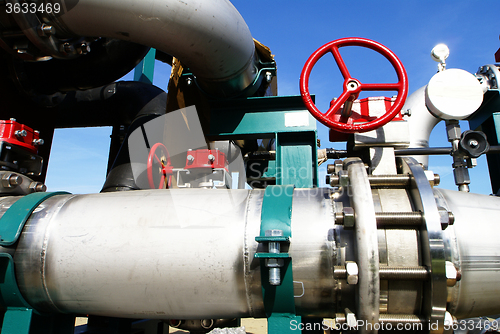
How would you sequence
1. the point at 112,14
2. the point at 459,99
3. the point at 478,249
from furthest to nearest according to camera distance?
the point at 459,99
the point at 112,14
the point at 478,249

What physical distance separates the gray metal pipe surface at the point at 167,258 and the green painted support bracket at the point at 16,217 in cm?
3

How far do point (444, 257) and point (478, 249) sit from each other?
7.7 inches

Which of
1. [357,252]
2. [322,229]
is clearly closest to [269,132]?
[322,229]

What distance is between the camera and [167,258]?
1.04 metres

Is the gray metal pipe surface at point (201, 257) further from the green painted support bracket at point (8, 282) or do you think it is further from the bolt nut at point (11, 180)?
the bolt nut at point (11, 180)

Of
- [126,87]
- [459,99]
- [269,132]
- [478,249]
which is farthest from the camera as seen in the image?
[126,87]

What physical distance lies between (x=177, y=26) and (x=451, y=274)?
4.95 ft

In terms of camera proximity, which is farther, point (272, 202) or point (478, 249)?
point (272, 202)

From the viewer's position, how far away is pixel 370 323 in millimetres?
893

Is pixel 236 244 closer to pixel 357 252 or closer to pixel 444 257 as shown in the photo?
pixel 357 252

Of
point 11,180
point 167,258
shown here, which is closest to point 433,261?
point 167,258

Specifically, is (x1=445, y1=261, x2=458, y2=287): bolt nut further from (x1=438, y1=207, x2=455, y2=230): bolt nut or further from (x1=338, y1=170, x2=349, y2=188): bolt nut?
(x1=338, y1=170, x2=349, y2=188): bolt nut

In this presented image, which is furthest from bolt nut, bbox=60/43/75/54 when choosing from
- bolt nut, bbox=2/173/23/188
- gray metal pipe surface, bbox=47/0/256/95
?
bolt nut, bbox=2/173/23/188

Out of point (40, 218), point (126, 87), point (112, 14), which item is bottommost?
point (40, 218)
